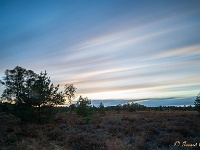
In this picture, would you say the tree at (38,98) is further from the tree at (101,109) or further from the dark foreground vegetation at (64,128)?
the tree at (101,109)

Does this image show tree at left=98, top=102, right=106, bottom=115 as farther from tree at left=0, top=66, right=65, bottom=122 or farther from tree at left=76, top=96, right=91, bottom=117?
tree at left=0, top=66, right=65, bottom=122

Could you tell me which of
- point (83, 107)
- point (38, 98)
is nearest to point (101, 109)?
point (83, 107)

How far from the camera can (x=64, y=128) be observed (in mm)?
20531

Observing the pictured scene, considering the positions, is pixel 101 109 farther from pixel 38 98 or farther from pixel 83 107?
pixel 38 98

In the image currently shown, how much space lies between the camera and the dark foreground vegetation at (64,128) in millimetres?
13297

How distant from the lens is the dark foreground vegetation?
13.3 metres

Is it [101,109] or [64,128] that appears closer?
[64,128]

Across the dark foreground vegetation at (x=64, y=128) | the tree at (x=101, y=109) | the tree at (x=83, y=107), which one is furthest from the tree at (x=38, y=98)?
the tree at (x=101, y=109)

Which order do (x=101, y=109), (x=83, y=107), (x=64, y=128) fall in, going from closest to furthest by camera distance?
1. (x=64, y=128)
2. (x=83, y=107)
3. (x=101, y=109)

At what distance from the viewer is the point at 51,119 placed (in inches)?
952

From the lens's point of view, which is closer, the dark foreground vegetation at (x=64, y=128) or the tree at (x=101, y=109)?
the dark foreground vegetation at (x=64, y=128)

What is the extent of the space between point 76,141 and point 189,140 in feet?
27.9

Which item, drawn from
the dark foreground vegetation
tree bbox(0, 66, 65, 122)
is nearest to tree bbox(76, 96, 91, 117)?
the dark foreground vegetation

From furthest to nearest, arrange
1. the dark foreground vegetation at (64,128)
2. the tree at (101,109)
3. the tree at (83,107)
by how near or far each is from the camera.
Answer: the tree at (101,109), the tree at (83,107), the dark foreground vegetation at (64,128)
